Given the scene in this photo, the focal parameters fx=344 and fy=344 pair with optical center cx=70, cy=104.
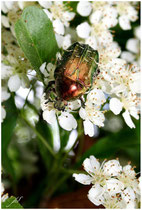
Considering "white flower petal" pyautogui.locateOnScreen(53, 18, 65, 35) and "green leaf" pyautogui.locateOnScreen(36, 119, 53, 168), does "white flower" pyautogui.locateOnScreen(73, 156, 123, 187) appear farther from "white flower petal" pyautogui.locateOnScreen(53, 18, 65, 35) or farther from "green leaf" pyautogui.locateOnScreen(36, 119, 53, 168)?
"white flower petal" pyautogui.locateOnScreen(53, 18, 65, 35)

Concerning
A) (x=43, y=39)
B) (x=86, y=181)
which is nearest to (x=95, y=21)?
(x=43, y=39)

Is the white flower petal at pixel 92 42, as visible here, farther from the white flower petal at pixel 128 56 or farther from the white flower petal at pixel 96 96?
the white flower petal at pixel 128 56

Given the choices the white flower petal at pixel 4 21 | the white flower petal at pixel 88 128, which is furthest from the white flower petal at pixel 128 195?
the white flower petal at pixel 4 21

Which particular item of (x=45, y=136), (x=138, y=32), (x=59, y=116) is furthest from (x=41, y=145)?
(x=138, y=32)

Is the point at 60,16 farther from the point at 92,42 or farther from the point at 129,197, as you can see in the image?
the point at 129,197

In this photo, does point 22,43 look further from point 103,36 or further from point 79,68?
point 103,36

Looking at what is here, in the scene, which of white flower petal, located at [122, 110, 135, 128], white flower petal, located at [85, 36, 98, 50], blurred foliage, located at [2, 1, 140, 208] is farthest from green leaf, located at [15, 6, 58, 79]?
white flower petal, located at [122, 110, 135, 128]
